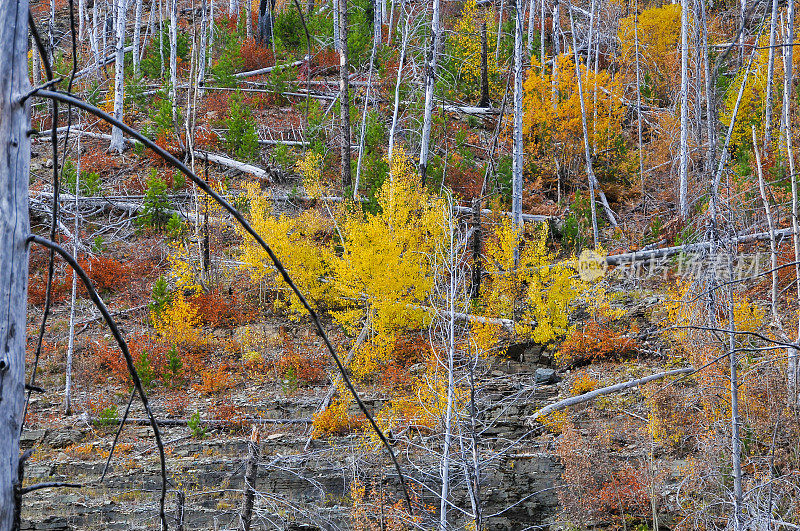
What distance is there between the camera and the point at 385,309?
15.5m

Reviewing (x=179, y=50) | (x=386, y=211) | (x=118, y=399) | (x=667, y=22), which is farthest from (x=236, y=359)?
(x=667, y=22)

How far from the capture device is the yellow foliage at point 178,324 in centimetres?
Answer: 1586

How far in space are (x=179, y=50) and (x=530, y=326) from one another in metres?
18.9

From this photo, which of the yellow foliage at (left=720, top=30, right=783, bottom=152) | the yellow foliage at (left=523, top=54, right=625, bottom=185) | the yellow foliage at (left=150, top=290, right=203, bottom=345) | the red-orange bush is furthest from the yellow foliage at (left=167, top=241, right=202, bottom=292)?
the yellow foliage at (left=720, top=30, right=783, bottom=152)

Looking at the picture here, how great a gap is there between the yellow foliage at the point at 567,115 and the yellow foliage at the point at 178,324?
38.8 ft

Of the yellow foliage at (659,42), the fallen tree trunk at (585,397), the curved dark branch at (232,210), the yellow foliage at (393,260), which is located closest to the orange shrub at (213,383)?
the yellow foliage at (393,260)

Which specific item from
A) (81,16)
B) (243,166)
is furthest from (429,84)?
(81,16)

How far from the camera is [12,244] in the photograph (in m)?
1.16

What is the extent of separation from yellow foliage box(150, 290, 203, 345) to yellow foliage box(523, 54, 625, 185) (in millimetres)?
11835

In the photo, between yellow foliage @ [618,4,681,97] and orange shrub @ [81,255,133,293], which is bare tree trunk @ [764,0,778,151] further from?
orange shrub @ [81,255,133,293]

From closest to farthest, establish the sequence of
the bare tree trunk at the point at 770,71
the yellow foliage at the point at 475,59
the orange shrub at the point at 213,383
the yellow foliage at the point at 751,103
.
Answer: the bare tree trunk at the point at 770,71, the orange shrub at the point at 213,383, the yellow foliage at the point at 751,103, the yellow foliage at the point at 475,59

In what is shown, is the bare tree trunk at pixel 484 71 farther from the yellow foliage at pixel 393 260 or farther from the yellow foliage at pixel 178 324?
the yellow foliage at pixel 178 324

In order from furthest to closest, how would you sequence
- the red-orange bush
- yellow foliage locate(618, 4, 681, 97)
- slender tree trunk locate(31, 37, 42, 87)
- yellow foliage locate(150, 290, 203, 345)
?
yellow foliage locate(618, 4, 681, 97) → slender tree trunk locate(31, 37, 42, 87) → yellow foliage locate(150, 290, 203, 345) → the red-orange bush

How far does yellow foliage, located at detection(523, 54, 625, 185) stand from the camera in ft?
67.4
